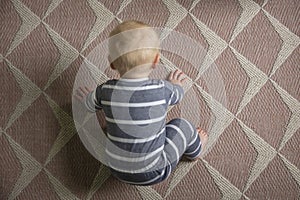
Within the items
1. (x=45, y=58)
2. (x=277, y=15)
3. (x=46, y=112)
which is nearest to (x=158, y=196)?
(x=46, y=112)

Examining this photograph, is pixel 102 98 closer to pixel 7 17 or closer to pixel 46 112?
pixel 46 112

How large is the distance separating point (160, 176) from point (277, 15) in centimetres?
54

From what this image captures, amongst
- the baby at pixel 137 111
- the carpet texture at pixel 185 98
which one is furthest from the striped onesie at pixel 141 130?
the carpet texture at pixel 185 98

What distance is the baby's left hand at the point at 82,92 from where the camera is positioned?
1.08m

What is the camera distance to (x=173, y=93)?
973mm

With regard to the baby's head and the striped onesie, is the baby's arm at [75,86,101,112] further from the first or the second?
the baby's head

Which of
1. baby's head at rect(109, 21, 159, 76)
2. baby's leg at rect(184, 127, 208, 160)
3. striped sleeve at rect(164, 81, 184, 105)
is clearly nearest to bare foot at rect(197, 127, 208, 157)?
baby's leg at rect(184, 127, 208, 160)

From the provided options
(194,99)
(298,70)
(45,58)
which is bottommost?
(45,58)

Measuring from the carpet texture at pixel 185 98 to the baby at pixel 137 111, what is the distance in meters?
0.13

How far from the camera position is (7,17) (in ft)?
3.68

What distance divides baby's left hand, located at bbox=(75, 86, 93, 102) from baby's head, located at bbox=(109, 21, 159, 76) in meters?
0.20

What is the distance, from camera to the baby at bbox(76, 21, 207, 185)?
0.87 m

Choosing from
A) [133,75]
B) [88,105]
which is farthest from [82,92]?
[133,75]

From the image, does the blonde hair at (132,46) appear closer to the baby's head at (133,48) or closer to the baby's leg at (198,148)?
the baby's head at (133,48)
